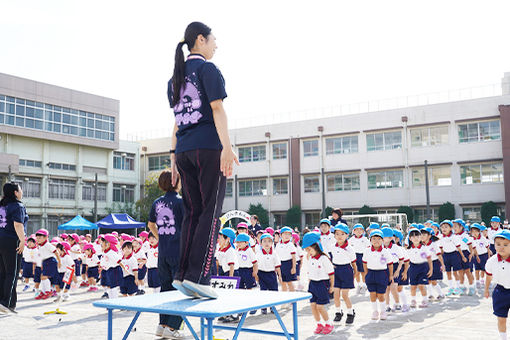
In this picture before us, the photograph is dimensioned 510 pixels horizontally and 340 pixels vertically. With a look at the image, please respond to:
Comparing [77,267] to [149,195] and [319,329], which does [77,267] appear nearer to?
[319,329]

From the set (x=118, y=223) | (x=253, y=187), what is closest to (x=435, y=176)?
(x=253, y=187)

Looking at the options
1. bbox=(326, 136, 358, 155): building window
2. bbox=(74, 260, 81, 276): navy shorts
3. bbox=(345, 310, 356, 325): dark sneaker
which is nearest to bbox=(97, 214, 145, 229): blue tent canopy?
bbox=(74, 260, 81, 276): navy shorts

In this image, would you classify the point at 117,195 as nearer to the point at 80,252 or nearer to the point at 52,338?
the point at 80,252

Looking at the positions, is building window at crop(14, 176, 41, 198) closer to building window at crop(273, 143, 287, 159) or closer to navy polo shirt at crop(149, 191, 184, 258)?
building window at crop(273, 143, 287, 159)

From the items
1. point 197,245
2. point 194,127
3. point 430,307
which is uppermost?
point 194,127

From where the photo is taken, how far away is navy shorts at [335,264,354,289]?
9180mm

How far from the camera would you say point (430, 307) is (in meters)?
10.6

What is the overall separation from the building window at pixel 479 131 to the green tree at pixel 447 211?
5.02 metres

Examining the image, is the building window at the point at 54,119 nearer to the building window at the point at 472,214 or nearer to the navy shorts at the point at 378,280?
the building window at the point at 472,214

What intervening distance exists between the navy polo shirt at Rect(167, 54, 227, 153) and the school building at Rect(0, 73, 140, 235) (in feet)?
118

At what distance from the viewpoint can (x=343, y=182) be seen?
41375mm

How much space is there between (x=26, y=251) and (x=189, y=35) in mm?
13322

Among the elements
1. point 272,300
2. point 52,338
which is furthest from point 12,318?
point 272,300

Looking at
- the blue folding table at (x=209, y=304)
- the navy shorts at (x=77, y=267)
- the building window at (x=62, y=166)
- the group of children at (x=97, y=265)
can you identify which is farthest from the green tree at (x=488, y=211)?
the building window at (x=62, y=166)
